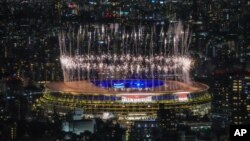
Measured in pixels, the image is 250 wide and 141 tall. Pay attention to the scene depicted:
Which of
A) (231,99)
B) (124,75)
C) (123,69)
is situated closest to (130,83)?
(124,75)

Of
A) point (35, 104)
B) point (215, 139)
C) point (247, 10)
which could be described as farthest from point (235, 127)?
point (247, 10)

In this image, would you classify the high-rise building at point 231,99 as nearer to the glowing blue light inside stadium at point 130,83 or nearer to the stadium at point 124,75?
the stadium at point 124,75

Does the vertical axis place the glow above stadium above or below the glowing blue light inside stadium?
above

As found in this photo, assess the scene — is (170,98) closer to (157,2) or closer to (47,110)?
(47,110)

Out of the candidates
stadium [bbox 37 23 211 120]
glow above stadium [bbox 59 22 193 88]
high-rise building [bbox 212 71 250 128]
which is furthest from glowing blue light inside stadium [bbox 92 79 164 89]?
high-rise building [bbox 212 71 250 128]

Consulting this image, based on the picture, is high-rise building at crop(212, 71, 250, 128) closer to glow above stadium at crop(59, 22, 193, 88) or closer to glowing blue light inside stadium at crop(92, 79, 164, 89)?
glow above stadium at crop(59, 22, 193, 88)

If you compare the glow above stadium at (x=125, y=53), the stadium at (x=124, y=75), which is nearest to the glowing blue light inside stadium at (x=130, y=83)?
the stadium at (x=124, y=75)
